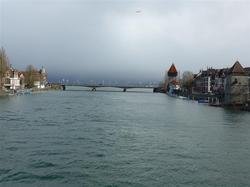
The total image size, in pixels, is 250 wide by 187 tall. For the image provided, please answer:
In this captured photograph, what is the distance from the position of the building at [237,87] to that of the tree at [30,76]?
60.1 meters

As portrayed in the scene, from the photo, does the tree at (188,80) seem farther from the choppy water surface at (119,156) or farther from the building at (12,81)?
the choppy water surface at (119,156)

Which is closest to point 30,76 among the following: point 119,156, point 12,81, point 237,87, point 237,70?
point 12,81

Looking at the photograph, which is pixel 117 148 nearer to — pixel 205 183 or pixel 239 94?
pixel 205 183

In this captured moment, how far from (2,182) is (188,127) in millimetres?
17445

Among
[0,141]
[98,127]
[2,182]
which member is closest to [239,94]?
[98,127]

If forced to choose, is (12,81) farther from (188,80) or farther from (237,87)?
(237,87)

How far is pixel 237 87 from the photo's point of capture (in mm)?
56938

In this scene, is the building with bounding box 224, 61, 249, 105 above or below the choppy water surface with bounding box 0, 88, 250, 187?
above

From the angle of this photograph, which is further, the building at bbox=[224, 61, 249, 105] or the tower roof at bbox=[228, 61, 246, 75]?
the tower roof at bbox=[228, 61, 246, 75]

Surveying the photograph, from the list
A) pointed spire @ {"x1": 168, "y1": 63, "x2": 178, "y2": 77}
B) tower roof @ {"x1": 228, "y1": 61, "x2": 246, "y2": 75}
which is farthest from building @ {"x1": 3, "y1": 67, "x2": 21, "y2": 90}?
pointed spire @ {"x1": 168, "y1": 63, "x2": 178, "y2": 77}

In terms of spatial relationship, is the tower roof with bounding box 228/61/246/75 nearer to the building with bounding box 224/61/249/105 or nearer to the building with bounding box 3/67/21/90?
the building with bounding box 224/61/249/105

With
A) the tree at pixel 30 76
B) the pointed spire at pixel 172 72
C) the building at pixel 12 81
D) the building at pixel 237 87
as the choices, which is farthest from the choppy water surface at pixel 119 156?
the pointed spire at pixel 172 72

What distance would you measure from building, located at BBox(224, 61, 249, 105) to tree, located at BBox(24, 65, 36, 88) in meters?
60.1

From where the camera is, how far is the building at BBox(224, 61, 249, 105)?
56.0m
